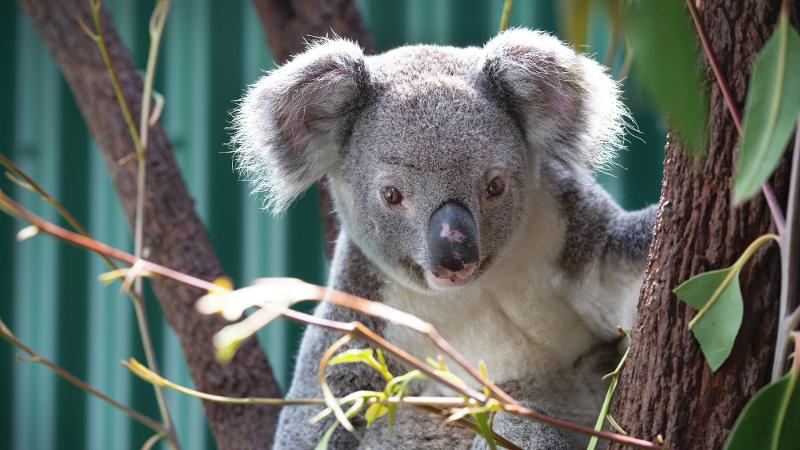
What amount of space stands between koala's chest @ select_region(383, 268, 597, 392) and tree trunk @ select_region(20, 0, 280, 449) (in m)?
0.75

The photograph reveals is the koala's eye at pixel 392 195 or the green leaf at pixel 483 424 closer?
the green leaf at pixel 483 424

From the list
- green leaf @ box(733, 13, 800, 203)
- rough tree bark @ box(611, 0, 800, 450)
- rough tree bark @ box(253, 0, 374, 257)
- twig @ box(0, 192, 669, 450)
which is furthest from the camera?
rough tree bark @ box(253, 0, 374, 257)

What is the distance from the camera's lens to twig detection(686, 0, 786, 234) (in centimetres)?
95

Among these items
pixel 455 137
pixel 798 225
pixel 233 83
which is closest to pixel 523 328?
pixel 455 137

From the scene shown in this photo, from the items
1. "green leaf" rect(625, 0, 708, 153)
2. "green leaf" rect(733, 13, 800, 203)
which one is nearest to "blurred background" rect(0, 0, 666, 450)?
"green leaf" rect(733, 13, 800, 203)

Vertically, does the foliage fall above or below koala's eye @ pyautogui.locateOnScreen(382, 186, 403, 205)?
below

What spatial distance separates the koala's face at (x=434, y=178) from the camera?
166 centimetres

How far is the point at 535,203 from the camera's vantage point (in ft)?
6.52

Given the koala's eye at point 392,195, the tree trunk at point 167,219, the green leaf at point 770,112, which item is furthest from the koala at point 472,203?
the green leaf at point 770,112

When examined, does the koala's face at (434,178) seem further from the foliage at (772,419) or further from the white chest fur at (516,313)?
the foliage at (772,419)

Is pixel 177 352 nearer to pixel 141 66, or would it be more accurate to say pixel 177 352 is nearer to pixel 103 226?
pixel 103 226

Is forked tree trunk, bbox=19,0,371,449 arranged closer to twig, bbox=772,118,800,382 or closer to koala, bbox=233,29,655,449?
koala, bbox=233,29,655,449

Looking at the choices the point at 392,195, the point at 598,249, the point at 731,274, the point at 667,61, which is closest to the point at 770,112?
the point at 667,61

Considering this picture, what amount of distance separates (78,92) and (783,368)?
241 cm
